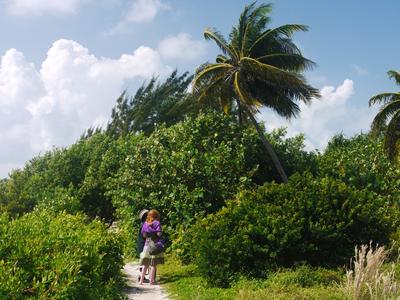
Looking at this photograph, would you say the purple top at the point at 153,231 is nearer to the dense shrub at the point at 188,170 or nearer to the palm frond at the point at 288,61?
the dense shrub at the point at 188,170

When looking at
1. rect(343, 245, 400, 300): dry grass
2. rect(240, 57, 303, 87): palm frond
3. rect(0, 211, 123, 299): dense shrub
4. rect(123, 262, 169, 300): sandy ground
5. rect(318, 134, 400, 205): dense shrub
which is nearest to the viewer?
rect(0, 211, 123, 299): dense shrub

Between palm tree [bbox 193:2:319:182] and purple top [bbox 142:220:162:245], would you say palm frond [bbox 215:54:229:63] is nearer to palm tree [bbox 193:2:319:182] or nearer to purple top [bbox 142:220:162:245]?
palm tree [bbox 193:2:319:182]

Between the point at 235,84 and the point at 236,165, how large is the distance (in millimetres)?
5640

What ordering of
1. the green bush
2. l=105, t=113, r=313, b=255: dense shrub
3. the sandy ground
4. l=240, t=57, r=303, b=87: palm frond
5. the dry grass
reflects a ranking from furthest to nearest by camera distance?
l=240, t=57, r=303, b=87: palm frond < l=105, t=113, r=313, b=255: dense shrub < the green bush < the sandy ground < the dry grass

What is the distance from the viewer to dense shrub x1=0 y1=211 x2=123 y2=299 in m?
5.62

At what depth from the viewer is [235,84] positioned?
870 inches

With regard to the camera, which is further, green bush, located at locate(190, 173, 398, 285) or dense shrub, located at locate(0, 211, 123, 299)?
green bush, located at locate(190, 173, 398, 285)

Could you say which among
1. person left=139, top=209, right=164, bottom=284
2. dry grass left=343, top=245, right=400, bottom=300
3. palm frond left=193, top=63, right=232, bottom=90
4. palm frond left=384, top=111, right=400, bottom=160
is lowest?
dry grass left=343, top=245, right=400, bottom=300

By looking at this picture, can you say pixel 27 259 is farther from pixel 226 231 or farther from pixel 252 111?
pixel 252 111

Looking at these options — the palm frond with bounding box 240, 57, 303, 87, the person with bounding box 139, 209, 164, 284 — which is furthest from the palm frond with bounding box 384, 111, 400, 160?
the person with bounding box 139, 209, 164, 284

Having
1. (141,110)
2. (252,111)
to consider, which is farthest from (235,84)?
(141,110)

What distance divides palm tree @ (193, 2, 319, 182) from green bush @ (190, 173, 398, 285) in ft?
34.2

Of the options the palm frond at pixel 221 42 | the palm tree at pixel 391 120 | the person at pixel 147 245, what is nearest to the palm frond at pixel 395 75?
the palm tree at pixel 391 120

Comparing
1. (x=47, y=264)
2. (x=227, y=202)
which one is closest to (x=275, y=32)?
(x=227, y=202)
